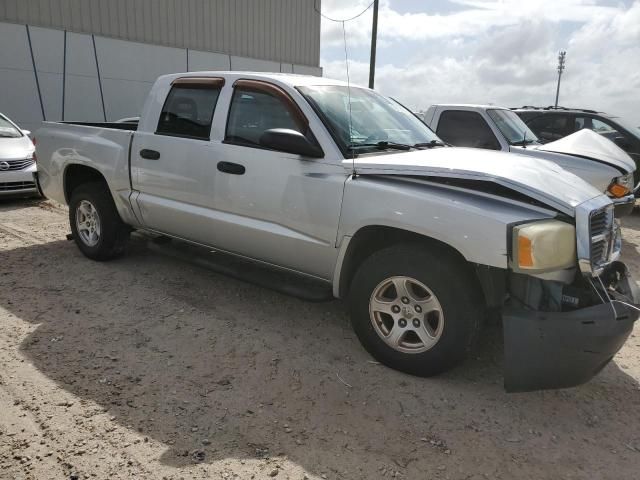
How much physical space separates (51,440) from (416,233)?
2270mm

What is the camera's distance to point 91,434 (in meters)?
2.61

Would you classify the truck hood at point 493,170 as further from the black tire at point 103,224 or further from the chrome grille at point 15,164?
the chrome grille at point 15,164

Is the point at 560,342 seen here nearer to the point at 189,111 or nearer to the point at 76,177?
the point at 189,111

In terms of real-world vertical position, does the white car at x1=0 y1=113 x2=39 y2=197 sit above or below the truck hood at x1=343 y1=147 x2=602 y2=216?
below

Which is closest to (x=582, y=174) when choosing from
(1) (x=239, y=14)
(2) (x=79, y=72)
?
(2) (x=79, y=72)

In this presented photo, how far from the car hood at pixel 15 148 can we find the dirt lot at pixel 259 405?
15.6 feet

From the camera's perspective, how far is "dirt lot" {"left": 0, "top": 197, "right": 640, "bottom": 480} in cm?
246

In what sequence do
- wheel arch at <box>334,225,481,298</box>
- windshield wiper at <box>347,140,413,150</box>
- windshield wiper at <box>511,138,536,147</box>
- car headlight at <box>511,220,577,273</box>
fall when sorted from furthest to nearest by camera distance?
windshield wiper at <box>511,138,536,147</box> → windshield wiper at <box>347,140,413,150</box> → wheel arch at <box>334,225,481,298</box> → car headlight at <box>511,220,577,273</box>

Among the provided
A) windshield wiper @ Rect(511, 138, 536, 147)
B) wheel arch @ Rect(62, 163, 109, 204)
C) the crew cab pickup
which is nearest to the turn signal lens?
the crew cab pickup

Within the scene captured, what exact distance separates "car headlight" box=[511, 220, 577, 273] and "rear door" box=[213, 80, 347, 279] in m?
1.17

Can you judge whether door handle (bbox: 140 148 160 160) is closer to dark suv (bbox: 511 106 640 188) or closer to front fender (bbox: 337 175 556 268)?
front fender (bbox: 337 175 556 268)

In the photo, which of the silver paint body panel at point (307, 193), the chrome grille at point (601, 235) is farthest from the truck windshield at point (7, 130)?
the chrome grille at point (601, 235)

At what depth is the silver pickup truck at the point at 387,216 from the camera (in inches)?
107

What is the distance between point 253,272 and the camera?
4047 mm
